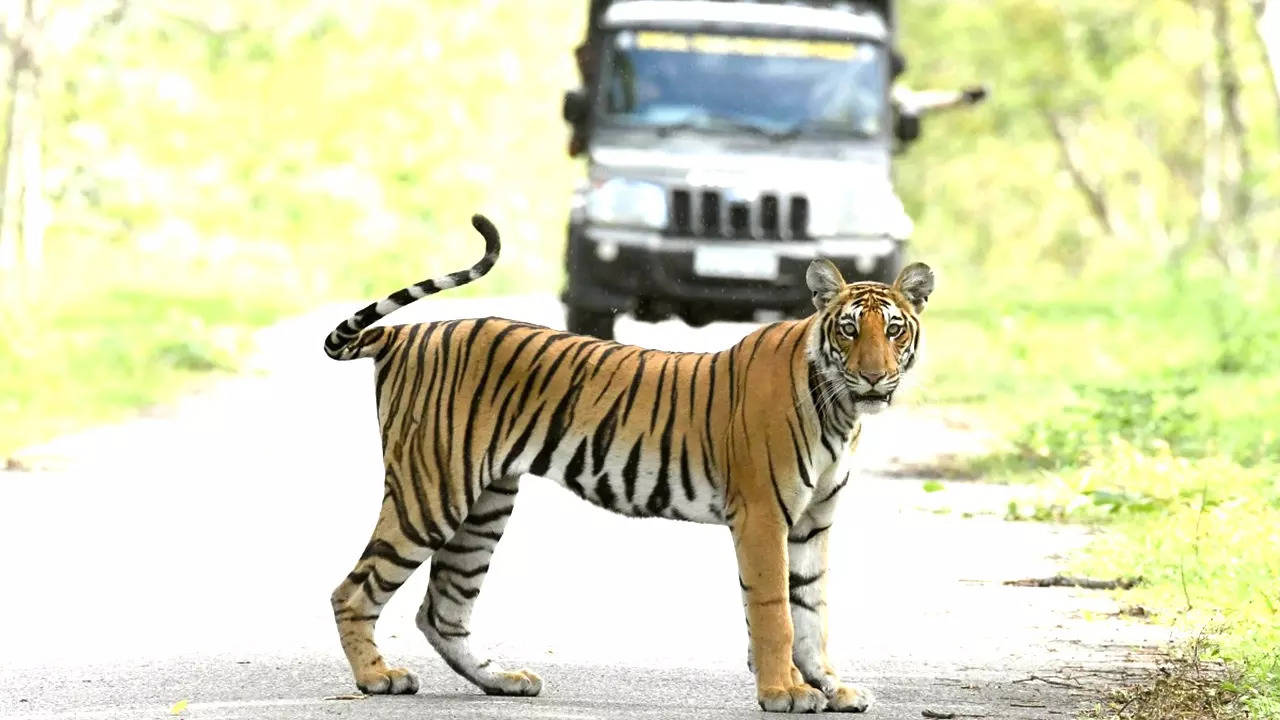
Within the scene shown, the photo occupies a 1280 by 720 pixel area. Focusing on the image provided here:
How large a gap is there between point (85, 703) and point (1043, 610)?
12.3 feet

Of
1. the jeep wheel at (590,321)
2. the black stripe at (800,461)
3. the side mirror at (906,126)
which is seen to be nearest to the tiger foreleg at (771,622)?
the black stripe at (800,461)

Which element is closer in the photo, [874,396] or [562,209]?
[874,396]

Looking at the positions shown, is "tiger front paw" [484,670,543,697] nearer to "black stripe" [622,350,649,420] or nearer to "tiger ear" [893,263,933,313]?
"black stripe" [622,350,649,420]

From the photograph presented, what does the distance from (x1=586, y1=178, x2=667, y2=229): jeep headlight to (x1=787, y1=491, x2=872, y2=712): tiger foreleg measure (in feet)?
34.9

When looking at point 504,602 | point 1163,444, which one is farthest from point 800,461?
point 1163,444

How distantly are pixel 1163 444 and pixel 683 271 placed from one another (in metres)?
5.24

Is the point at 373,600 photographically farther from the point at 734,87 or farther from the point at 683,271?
the point at 734,87

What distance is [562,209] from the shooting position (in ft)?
161

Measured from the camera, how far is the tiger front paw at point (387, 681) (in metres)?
7.00

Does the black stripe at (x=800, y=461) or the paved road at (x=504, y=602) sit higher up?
the black stripe at (x=800, y=461)

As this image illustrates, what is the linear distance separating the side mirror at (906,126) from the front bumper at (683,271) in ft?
5.27

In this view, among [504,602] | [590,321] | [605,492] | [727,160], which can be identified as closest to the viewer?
[605,492]

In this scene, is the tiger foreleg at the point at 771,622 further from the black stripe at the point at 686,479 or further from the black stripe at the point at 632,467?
the black stripe at the point at 632,467

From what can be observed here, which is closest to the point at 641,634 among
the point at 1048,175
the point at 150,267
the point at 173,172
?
the point at 150,267
